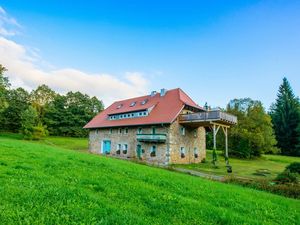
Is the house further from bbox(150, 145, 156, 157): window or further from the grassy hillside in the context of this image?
the grassy hillside

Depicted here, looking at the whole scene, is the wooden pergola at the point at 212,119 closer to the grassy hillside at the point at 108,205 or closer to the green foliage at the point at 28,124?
the grassy hillside at the point at 108,205

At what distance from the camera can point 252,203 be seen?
8336mm

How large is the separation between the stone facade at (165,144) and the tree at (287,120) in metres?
32.7

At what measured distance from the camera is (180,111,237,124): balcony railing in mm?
27641

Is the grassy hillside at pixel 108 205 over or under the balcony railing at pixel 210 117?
under

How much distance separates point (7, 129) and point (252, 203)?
72523mm

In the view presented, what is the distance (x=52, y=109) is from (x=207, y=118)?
5496cm

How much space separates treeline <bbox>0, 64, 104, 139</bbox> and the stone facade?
113 feet

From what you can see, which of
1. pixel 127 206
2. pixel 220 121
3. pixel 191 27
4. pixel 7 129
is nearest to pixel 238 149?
pixel 220 121

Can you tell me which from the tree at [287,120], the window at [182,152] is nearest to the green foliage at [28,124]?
the window at [182,152]

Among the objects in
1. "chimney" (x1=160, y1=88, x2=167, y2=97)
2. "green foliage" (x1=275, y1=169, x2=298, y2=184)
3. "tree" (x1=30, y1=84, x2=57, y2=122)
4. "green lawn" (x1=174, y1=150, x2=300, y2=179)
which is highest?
"tree" (x1=30, y1=84, x2=57, y2=122)

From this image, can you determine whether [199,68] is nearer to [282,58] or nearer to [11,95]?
[282,58]

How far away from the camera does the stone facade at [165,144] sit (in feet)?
99.5

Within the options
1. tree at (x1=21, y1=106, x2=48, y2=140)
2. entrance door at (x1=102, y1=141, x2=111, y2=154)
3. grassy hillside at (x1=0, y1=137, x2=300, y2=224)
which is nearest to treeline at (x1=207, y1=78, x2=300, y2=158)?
entrance door at (x1=102, y1=141, x2=111, y2=154)
